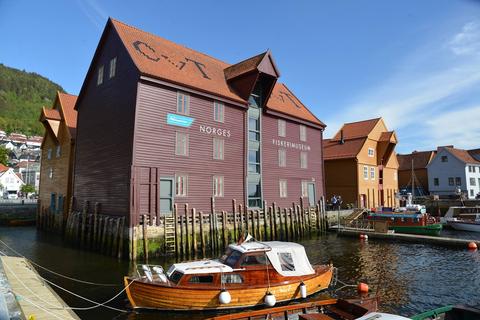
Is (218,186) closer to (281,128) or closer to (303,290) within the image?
(281,128)

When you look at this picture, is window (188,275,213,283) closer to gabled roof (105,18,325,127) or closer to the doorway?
the doorway

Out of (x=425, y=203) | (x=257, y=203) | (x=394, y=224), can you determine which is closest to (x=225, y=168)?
(x=257, y=203)

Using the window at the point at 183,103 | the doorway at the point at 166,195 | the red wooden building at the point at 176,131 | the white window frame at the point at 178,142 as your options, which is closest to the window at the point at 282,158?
the red wooden building at the point at 176,131

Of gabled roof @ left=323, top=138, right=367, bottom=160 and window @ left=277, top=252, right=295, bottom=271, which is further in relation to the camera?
gabled roof @ left=323, top=138, right=367, bottom=160

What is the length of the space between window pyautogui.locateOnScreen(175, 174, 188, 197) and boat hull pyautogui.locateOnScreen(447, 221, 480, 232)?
28.6 metres

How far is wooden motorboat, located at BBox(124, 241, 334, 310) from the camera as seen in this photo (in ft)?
36.0

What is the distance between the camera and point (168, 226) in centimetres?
1988

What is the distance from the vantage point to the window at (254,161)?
1050 inches

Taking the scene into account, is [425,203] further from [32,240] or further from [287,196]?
[32,240]

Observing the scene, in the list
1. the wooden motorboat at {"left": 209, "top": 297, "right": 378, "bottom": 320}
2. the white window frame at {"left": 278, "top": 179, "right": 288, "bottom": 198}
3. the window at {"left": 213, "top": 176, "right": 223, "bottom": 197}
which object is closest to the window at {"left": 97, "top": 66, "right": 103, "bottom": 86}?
the window at {"left": 213, "top": 176, "right": 223, "bottom": 197}

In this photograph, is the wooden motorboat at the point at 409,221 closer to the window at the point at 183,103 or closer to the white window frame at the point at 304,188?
the white window frame at the point at 304,188

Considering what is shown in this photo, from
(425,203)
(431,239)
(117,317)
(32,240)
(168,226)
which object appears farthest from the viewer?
(425,203)

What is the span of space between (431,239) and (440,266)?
673 centimetres

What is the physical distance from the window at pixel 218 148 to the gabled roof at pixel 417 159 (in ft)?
175
